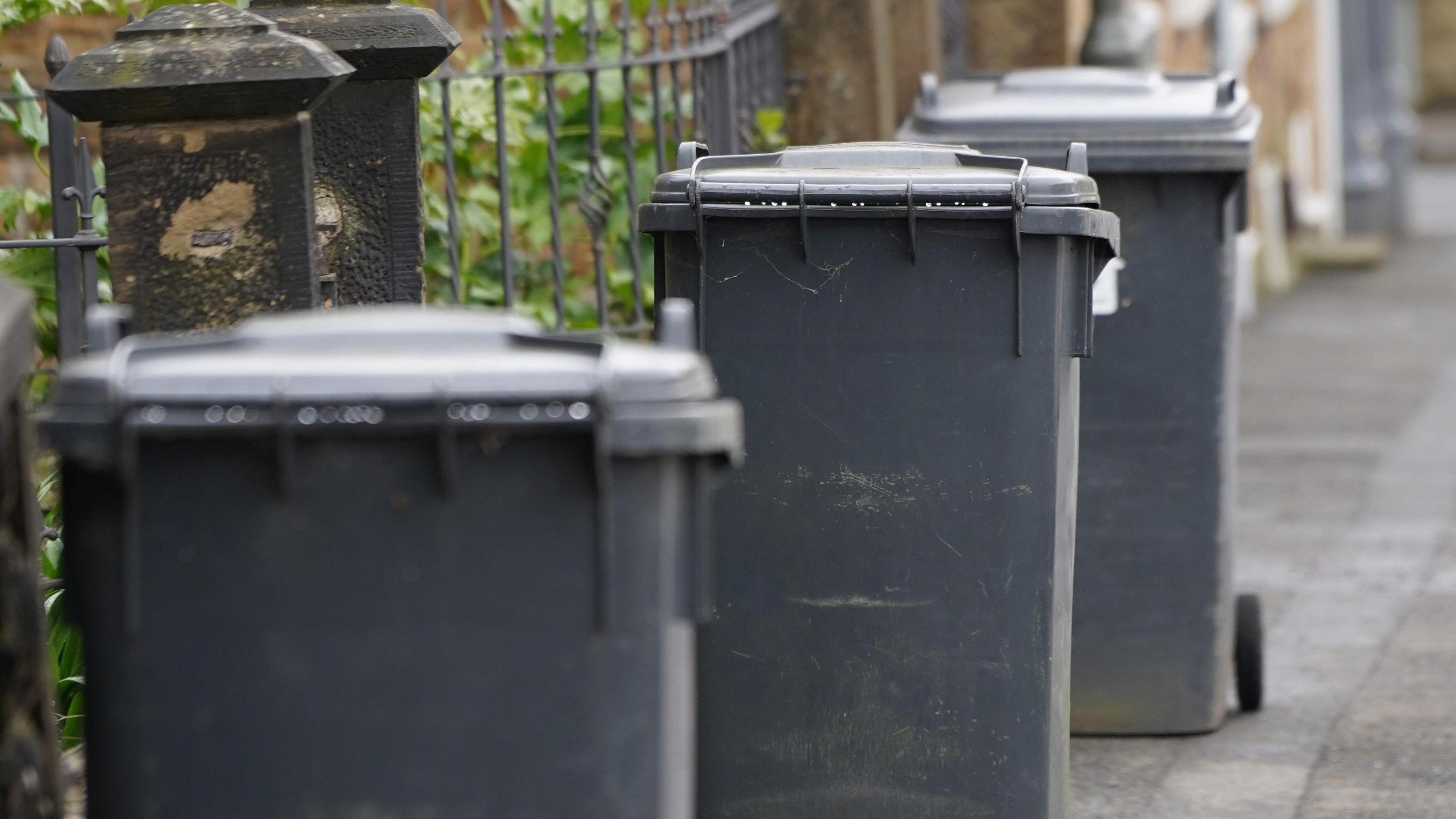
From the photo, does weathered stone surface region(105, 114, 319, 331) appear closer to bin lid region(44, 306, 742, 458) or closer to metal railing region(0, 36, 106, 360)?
metal railing region(0, 36, 106, 360)

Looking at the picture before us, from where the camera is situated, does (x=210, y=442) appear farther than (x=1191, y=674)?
No

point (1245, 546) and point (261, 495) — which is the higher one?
point (261, 495)

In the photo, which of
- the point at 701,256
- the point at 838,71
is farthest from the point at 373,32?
the point at 838,71

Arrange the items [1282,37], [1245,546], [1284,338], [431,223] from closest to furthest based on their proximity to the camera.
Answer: [431,223] → [1245,546] → [1284,338] → [1282,37]

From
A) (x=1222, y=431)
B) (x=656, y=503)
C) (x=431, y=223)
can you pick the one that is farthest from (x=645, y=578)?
(x=431, y=223)

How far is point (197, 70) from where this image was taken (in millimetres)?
3400

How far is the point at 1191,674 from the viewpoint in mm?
4555

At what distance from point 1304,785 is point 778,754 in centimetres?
141

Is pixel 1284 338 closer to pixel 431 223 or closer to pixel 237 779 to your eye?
pixel 431 223

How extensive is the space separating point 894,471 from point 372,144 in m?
1.48

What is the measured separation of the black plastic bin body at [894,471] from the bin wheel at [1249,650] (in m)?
1.40

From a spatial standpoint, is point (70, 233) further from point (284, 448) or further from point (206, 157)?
point (284, 448)

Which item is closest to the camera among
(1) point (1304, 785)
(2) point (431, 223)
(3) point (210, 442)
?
(3) point (210, 442)

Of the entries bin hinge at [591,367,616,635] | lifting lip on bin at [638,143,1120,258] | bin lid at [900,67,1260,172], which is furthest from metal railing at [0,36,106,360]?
bin hinge at [591,367,616,635]
